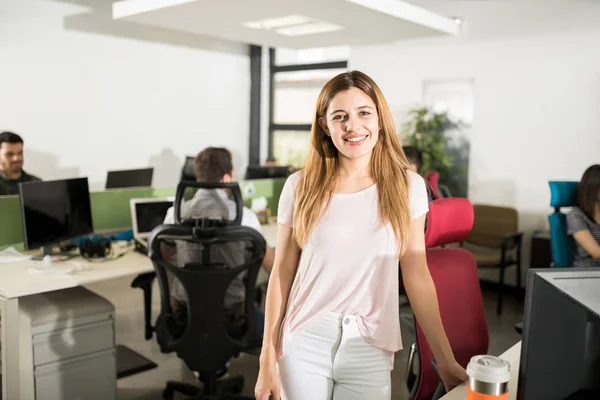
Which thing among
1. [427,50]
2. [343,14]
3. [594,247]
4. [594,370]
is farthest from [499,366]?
[427,50]

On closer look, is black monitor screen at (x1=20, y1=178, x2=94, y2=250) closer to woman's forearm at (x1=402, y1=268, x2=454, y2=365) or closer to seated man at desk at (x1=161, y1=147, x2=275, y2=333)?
seated man at desk at (x1=161, y1=147, x2=275, y2=333)

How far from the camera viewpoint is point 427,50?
6.10 metres

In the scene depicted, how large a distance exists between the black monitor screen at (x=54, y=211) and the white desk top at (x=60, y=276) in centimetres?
16

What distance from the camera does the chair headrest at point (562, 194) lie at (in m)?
3.68

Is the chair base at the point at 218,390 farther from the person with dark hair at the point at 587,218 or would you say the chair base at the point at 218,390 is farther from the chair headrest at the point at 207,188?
the person with dark hair at the point at 587,218

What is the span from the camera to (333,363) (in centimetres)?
145

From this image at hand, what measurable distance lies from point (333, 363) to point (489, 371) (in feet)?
1.46

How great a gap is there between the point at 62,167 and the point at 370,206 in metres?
5.43

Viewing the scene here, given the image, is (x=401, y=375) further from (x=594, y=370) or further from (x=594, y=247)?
(x=594, y=370)

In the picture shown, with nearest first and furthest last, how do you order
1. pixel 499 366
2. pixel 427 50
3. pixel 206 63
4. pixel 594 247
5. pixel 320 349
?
pixel 499 366 < pixel 320 349 < pixel 594 247 < pixel 427 50 < pixel 206 63

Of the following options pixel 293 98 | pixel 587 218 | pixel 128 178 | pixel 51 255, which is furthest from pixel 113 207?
pixel 293 98

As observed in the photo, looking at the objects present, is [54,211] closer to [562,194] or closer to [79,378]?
[79,378]

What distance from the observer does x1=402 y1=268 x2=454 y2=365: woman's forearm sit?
1.51 meters

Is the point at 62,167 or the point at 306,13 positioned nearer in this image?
the point at 306,13
